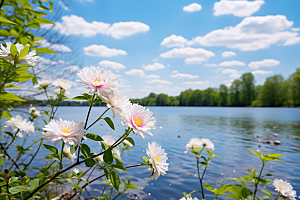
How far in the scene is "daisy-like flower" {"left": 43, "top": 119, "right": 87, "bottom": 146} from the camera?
68cm

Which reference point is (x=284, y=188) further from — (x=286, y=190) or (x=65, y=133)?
(x=65, y=133)

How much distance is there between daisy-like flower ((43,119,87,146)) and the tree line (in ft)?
139

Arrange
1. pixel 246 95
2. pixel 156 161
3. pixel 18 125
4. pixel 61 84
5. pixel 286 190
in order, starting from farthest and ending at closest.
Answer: pixel 246 95, pixel 286 190, pixel 61 84, pixel 18 125, pixel 156 161

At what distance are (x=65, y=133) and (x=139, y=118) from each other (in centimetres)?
32

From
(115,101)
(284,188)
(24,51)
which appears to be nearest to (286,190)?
(284,188)

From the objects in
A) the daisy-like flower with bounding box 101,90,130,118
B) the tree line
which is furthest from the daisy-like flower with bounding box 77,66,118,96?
the tree line

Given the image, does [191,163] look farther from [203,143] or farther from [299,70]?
[299,70]

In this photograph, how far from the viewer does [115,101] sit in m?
0.80

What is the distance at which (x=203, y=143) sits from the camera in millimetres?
2666

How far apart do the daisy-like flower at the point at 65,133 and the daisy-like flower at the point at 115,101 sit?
147 millimetres

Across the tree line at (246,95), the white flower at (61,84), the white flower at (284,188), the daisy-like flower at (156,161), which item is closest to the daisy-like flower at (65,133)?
the daisy-like flower at (156,161)

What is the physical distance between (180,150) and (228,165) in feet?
6.54

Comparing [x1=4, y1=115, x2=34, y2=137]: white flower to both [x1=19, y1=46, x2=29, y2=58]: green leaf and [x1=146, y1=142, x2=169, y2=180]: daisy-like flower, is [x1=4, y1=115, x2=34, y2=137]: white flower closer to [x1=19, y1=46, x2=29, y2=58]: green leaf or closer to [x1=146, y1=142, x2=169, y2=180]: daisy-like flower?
[x1=19, y1=46, x2=29, y2=58]: green leaf

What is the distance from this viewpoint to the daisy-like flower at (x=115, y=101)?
0.77m
